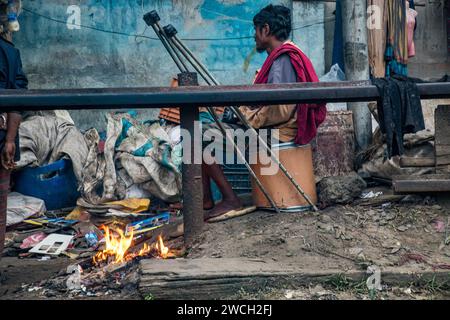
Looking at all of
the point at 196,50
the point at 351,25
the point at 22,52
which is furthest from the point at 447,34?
the point at 22,52

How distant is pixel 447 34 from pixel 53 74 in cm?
539

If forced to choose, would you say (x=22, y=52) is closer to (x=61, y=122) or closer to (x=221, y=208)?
(x=61, y=122)

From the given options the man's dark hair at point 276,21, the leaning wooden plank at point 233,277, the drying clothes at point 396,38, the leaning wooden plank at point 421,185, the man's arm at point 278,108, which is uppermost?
the drying clothes at point 396,38

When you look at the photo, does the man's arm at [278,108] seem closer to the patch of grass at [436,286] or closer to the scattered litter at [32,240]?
the patch of grass at [436,286]

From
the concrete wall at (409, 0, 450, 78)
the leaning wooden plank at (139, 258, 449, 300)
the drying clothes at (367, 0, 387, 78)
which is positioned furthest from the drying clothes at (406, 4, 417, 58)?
the leaning wooden plank at (139, 258, 449, 300)

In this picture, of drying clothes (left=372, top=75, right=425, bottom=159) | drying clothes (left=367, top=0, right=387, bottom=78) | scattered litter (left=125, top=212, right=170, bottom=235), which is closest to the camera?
drying clothes (left=372, top=75, right=425, bottom=159)

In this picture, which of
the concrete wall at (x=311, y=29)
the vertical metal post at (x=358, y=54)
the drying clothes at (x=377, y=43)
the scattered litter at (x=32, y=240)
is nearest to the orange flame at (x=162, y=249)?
the scattered litter at (x=32, y=240)

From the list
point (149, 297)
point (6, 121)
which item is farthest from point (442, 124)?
point (6, 121)

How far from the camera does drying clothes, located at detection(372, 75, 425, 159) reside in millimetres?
4016

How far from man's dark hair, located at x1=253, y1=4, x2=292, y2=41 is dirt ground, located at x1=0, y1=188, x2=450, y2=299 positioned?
1.57m

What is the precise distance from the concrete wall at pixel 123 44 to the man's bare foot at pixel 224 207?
316 cm

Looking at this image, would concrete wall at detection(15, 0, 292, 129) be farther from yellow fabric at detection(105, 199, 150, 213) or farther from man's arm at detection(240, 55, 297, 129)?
man's arm at detection(240, 55, 297, 129)

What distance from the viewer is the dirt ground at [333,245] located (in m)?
3.66

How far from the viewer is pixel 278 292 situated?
11.8 ft
